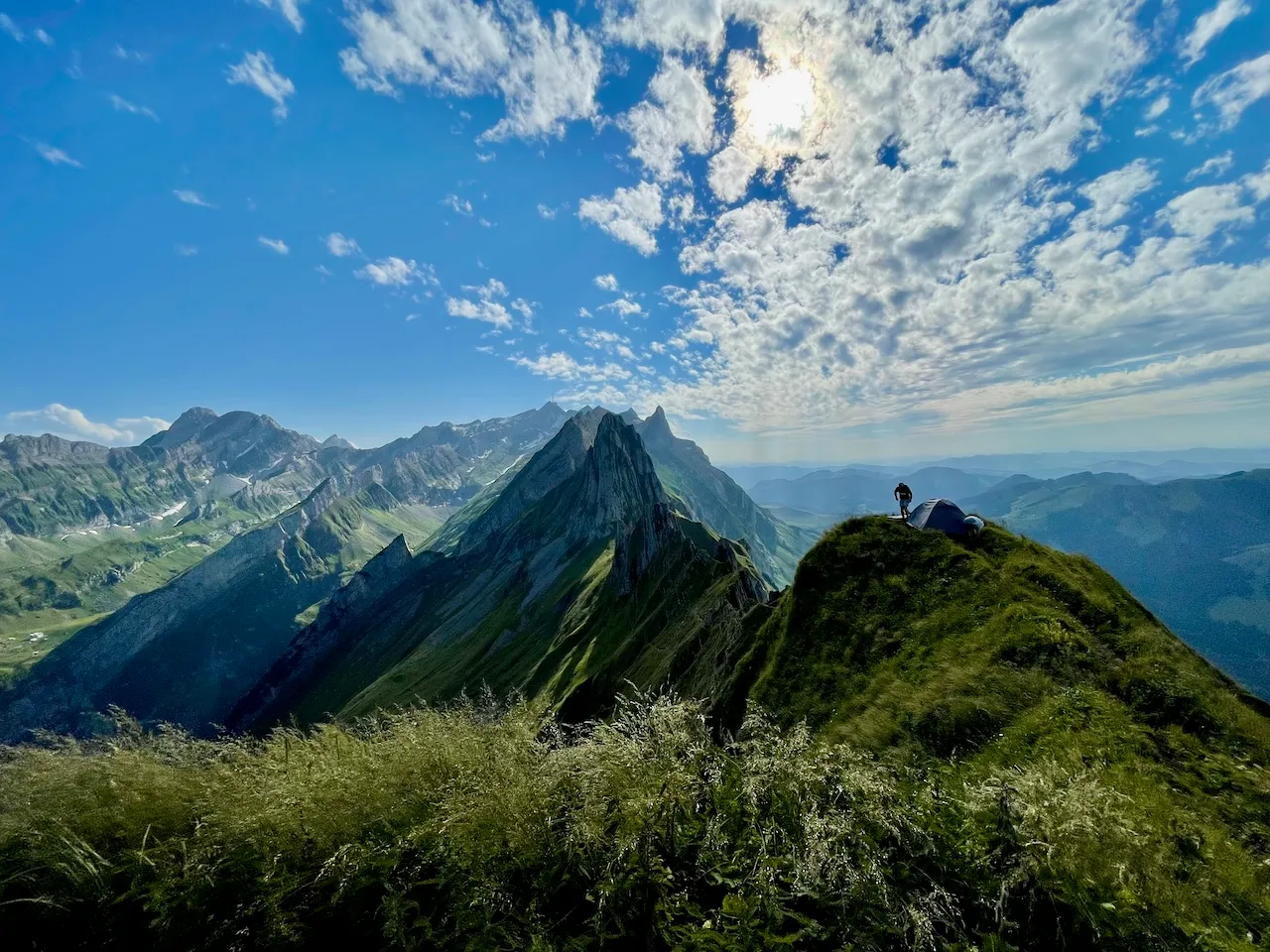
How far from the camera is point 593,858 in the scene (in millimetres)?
8586

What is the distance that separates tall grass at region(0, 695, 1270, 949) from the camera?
25.4ft

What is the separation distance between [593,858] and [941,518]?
28950 millimetres

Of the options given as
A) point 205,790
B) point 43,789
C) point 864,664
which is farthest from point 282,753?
point 864,664

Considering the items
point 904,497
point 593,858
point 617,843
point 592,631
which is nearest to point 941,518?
point 904,497

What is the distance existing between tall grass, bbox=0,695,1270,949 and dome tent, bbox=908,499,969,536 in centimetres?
1985

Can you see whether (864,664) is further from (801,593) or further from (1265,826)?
(1265,826)

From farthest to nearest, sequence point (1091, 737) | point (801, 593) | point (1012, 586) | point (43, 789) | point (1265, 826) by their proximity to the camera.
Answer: point (801, 593) → point (1012, 586) → point (1091, 737) → point (1265, 826) → point (43, 789)

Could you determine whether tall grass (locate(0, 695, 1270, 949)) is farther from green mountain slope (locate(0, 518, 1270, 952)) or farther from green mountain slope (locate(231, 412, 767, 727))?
green mountain slope (locate(231, 412, 767, 727))

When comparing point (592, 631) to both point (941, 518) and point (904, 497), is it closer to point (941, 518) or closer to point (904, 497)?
point (904, 497)

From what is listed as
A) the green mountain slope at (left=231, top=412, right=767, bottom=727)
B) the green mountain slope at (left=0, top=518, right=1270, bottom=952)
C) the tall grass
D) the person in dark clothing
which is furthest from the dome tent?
the tall grass

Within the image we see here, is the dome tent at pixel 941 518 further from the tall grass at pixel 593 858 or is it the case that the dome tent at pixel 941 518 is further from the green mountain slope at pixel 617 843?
the tall grass at pixel 593 858

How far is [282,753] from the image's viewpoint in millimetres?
12977

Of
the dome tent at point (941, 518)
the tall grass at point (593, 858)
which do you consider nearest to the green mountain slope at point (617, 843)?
the tall grass at point (593, 858)

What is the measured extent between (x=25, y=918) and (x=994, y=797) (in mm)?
17279
